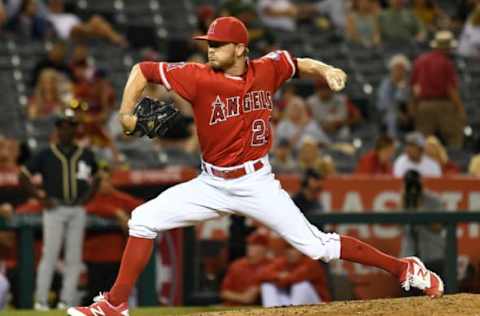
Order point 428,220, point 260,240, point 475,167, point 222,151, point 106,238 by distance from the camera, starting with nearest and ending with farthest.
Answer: point 222,151, point 428,220, point 260,240, point 106,238, point 475,167

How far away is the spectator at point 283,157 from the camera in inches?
577

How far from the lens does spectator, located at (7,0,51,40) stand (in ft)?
54.1

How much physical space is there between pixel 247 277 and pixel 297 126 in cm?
360

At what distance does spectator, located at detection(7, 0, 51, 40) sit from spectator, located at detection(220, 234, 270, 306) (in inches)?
198

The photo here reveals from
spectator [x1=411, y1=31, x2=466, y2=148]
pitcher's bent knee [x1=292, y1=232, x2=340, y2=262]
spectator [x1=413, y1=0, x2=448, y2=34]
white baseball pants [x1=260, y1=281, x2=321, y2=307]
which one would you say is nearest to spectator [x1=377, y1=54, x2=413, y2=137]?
spectator [x1=411, y1=31, x2=466, y2=148]

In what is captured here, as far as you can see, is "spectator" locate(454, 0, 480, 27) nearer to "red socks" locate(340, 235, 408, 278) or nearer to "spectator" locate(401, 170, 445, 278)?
"spectator" locate(401, 170, 445, 278)

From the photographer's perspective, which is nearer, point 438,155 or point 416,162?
point 416,162

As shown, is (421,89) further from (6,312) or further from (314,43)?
(6,312)

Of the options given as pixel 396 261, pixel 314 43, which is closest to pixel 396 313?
pixel 396 261

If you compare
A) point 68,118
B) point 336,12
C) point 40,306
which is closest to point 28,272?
point 40,306

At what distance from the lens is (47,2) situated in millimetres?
17281

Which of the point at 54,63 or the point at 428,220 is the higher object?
the point at 54,63

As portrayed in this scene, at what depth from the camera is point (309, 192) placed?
13164 millimetres

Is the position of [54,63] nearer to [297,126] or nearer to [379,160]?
[297,126]
